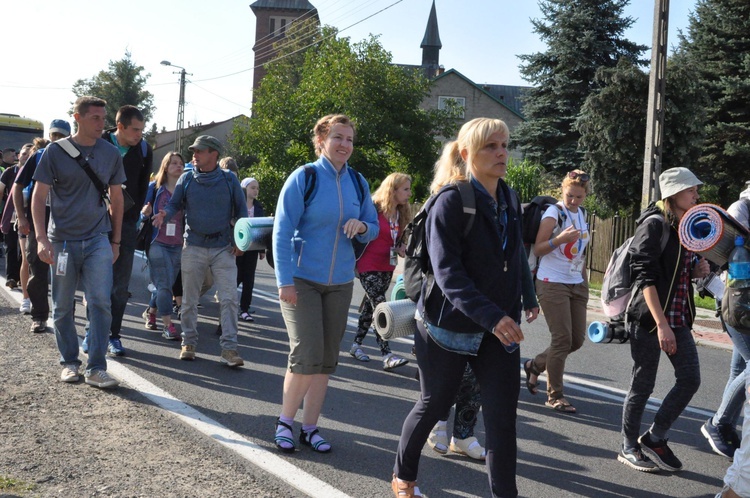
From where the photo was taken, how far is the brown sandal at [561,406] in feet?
19.7

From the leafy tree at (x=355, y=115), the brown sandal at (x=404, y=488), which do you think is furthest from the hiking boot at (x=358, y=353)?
the leafy tree at (x=355, y=115)

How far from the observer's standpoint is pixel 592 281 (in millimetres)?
20281

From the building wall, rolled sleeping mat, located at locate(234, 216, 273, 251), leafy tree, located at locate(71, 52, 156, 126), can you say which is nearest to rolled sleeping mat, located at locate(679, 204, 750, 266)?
rolled sleeping mat, located at locate(234, 216, 273, 251)

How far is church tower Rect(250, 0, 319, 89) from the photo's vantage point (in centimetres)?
8750

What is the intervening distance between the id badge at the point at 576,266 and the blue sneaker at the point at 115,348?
3912 millimetres

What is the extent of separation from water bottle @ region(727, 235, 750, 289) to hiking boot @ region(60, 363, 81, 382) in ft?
14.8

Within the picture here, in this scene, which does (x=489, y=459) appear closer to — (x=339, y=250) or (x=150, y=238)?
(x=339, y=250)

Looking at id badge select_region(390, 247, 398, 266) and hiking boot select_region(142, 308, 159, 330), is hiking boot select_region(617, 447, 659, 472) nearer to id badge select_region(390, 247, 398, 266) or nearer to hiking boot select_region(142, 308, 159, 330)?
id badge select_region(390, 247, 398, 266)

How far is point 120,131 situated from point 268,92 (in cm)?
3803

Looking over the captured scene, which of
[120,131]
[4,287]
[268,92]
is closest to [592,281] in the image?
[4,287]

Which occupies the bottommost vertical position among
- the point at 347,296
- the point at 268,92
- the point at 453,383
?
the point at 453,383

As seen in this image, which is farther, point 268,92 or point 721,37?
point 268,92

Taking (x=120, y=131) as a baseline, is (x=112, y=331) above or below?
below

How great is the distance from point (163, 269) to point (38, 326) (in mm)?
1313
